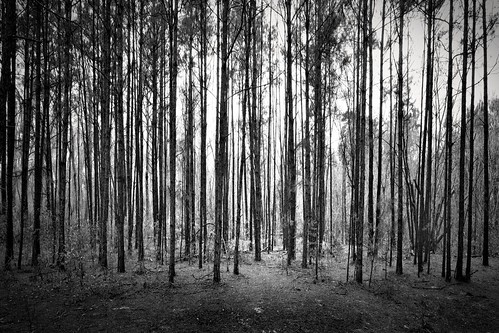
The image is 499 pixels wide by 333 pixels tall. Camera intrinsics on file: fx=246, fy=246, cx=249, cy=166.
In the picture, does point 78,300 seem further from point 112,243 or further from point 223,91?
point 112,243

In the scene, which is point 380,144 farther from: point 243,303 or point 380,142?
point 243,303

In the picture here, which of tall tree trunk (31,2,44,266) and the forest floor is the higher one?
tall tree trunk (31,2,44,266)

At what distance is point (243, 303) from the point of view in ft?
16.5

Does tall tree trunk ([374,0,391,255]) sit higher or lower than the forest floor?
higher

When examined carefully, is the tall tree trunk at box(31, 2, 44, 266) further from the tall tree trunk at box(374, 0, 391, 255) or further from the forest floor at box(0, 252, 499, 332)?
the tall tree trunk at box(374, 0, 391, 255)

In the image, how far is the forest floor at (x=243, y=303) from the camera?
4.33 meters

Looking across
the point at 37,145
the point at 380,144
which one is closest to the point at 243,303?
the point at 380,144

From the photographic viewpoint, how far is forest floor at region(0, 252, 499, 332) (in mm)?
4328

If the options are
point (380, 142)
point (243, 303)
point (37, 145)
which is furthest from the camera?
point (380, 142)

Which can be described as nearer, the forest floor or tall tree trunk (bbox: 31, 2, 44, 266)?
the forest floor

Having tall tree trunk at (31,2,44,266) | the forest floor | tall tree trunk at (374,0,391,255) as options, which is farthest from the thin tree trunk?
tall tree trunk at (31,2,44,266)

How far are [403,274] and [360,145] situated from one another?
4.47 metres

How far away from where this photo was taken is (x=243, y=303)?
198 inches

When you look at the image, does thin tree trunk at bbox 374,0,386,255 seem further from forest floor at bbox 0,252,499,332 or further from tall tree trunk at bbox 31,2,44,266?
tall tree trunk at bbox 31,2,44,266
